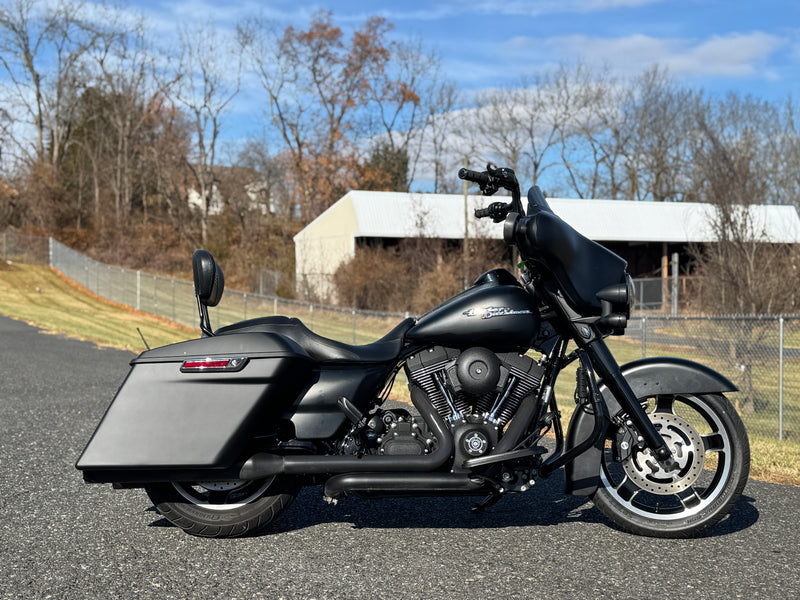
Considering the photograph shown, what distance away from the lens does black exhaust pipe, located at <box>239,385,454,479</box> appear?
13.4ft

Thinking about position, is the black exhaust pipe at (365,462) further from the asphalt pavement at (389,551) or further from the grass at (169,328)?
the grass at (169,328)

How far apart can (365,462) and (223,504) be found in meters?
0.88

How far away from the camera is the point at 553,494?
17.3 ft

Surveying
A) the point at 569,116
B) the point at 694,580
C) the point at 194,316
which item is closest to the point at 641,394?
the point at 694,580

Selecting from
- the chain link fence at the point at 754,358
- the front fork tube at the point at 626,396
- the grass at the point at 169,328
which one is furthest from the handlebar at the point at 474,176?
the chain link fence at the point at 754,358

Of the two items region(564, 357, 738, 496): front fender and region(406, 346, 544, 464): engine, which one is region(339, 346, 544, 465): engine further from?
region(564, 357, 738, 496): front fender

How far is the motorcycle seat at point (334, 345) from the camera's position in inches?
167

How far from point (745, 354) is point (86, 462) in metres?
9.73

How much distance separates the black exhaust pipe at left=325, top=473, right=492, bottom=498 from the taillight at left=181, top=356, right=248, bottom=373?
805 millimetres

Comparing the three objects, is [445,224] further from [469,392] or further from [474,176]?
[469,392]

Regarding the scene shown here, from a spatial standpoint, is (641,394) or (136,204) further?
(136,204)

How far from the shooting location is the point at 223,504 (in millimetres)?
4324

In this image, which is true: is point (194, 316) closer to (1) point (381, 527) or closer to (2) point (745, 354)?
(2) point (745, 354)

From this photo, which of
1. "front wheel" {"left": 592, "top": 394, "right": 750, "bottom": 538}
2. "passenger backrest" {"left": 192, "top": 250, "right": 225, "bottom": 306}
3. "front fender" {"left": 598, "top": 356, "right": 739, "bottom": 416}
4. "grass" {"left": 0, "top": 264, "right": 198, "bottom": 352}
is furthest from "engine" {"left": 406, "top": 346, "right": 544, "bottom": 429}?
"grass" {"left": 0, "top": 264, "right": 198, "bottom": 352}
